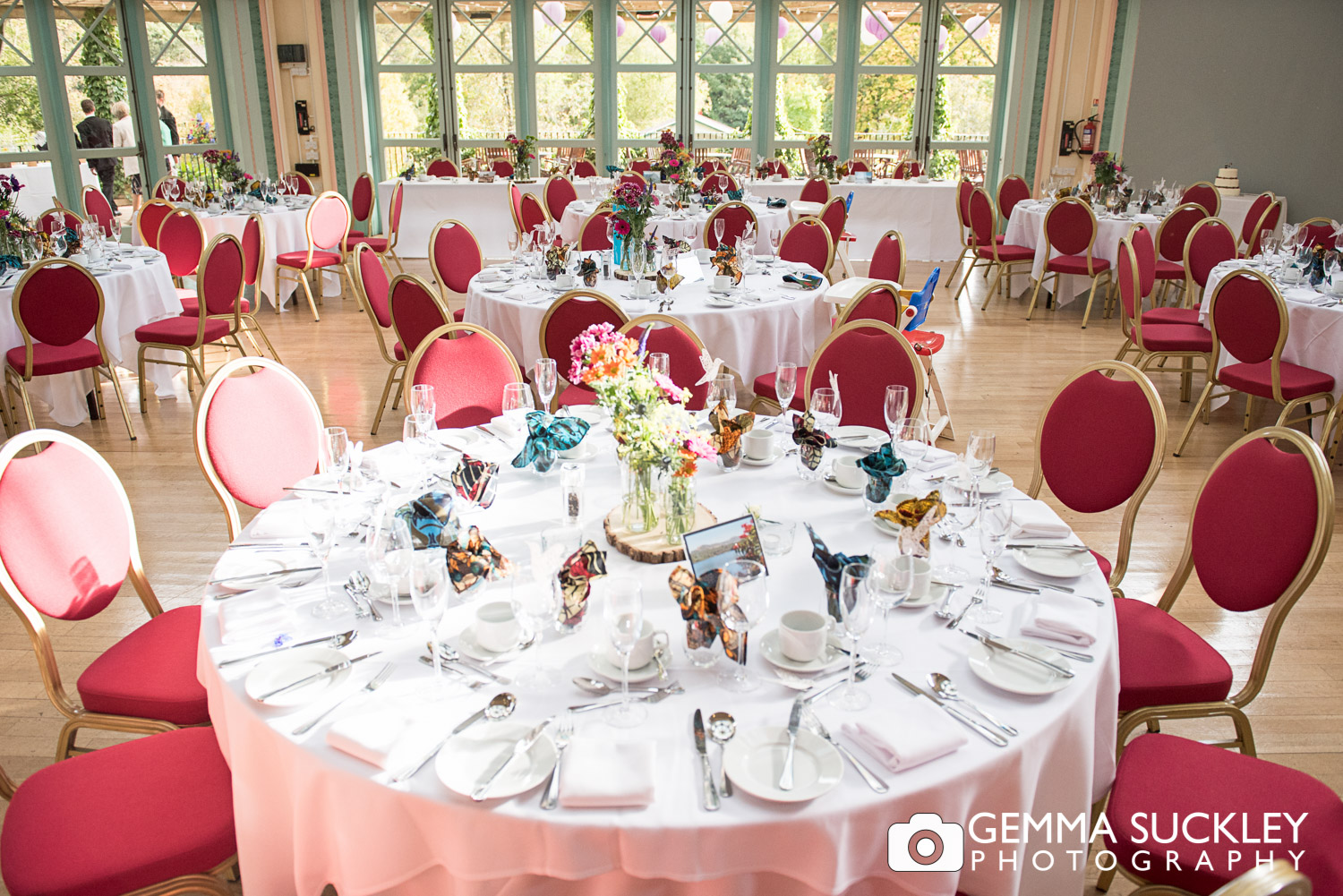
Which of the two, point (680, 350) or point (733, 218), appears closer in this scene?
point (680, 350)

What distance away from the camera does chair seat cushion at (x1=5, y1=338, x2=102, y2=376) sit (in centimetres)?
494

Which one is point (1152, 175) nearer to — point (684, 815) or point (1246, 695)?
point (1246, 695)

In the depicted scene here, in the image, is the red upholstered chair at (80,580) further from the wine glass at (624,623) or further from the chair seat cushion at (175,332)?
the chair seat cushion at (175,332)

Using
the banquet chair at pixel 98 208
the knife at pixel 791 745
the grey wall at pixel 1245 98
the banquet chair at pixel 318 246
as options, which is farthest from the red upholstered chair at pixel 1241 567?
the banquet chair at pixel 98 208

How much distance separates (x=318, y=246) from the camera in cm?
800

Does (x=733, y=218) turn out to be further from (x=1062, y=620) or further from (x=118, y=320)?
(x=1062, y=620)

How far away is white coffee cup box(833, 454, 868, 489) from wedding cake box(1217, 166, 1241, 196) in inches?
339

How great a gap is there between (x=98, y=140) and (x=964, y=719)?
11371 mm

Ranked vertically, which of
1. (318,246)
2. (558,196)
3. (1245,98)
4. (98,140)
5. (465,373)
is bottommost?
(465,373)

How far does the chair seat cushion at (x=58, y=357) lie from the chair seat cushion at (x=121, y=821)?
3825mm

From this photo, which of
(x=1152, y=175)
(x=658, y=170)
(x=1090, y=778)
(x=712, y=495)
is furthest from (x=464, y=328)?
(x=1152, y=175)

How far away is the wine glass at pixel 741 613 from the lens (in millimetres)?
1614

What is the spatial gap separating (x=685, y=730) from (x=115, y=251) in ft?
20.7

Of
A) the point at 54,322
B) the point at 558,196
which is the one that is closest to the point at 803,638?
the point at 54,322
